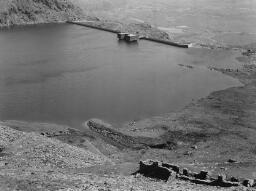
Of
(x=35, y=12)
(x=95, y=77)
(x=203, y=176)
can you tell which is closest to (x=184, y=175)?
(x=203, y=176)

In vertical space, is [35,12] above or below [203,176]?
above

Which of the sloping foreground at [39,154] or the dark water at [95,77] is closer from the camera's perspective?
the sloping foreground at [39,154]

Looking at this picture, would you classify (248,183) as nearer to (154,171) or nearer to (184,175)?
(184,175)

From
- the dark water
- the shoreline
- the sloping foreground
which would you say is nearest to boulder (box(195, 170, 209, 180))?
the shoreline

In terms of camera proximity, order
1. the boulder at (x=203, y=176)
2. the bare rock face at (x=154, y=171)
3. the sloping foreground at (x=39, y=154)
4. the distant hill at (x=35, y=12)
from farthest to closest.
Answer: the distant hill at (x=35, y=12) → the sloping foreground at (x=39, y=154) → the bare rock face at (x=154, y=171) → the boulder at (x=203, y=176)

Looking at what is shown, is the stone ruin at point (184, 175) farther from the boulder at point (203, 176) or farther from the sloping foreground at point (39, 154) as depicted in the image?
the sloping foreground at point (39, 154)

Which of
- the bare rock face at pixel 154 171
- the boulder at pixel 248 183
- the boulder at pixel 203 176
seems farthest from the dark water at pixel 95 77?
the boulder at pixel 248 183
